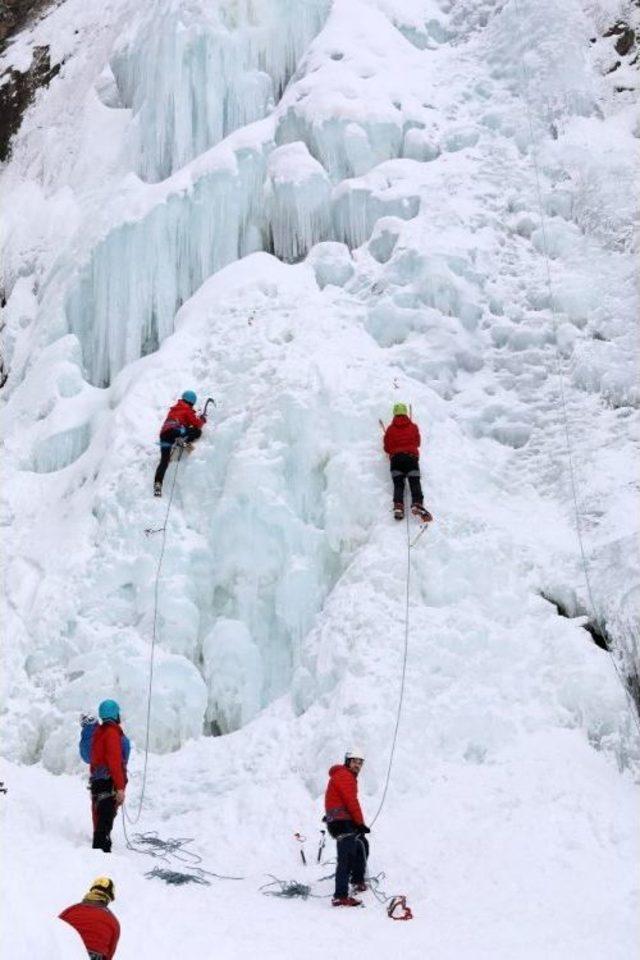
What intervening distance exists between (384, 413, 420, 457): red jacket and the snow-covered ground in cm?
41

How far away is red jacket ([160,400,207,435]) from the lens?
11.1 metres

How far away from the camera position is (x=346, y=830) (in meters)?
7.05

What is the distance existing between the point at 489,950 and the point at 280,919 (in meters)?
1.49

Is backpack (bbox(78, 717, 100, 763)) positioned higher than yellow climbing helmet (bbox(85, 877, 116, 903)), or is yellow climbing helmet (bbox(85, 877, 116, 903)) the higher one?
yellow climbing helmet (bbox(85, 877, 116, 903))

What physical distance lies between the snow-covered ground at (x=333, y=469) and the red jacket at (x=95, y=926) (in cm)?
55

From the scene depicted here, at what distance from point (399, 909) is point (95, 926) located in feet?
9.63

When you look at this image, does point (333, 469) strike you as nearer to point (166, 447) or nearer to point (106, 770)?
point (166, 447)

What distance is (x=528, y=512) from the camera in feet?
34.4

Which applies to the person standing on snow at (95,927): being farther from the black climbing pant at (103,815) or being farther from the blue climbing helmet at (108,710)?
the blue climbing helmet at (108,710)

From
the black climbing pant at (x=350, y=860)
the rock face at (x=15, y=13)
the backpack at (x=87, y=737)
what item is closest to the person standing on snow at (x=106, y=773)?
the backpack at (x=87, y=737)

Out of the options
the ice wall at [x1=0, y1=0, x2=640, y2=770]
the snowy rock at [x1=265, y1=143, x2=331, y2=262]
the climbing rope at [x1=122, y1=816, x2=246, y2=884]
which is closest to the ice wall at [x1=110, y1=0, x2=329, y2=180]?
the ice wall at [x1=0, y1=0, x2=640, y2=770]

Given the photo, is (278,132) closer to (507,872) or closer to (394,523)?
(394,523)

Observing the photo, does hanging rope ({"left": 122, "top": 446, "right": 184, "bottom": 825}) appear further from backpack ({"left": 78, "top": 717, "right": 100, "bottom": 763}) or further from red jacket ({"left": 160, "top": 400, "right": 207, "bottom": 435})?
backpack ({"left": 78, "top": 717, "right": 100, "bottom": 763})

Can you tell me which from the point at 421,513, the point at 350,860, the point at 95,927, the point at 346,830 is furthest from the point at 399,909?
the point at 421,513
